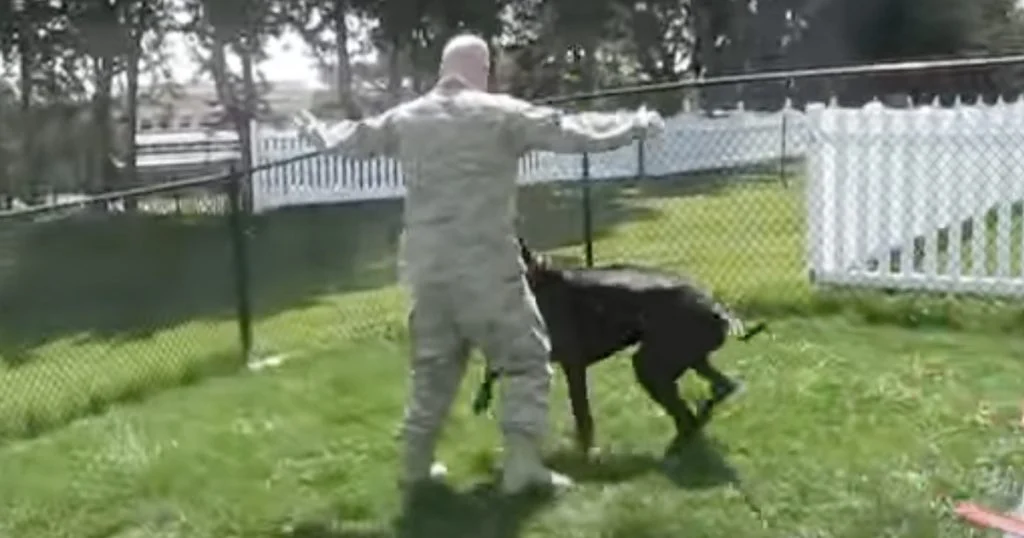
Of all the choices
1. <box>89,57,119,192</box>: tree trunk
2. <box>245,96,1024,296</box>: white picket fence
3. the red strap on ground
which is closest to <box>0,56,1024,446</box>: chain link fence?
<box>245,96,1024,296</box>: white picket fence

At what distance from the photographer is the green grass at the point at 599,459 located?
4.97 m

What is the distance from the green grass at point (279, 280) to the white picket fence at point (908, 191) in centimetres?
30

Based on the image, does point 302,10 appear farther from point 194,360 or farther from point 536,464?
point 536,464

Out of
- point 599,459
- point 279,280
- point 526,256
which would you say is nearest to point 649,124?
point 526,256

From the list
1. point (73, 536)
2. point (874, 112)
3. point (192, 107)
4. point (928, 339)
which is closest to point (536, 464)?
point (73, 536)

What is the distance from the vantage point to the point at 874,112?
9.17m

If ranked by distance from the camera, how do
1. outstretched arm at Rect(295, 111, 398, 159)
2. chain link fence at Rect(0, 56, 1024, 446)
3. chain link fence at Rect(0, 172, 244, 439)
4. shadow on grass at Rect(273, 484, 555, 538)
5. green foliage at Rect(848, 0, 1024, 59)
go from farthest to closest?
green foliage at Rect(848, 0, 1024, 59) < chain link fence at Rect(0, 56, 1024, 446) < chain link fence at Rect(0, 172, 244, 439) < outstretched arm at Rect(295, 111, 398, 159) < shadow on grass at Rect(273, 484, 555, 538)

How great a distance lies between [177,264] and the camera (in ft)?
44.9

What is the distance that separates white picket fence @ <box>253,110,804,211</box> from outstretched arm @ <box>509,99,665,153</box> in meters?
11.7

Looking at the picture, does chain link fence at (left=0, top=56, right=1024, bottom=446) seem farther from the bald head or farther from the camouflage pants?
the bald head

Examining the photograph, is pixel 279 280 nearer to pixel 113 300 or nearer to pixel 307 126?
pixel 113 300

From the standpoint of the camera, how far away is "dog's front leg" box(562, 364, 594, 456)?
575 cm

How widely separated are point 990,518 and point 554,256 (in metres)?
5.94

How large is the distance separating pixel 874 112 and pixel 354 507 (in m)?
5.02
